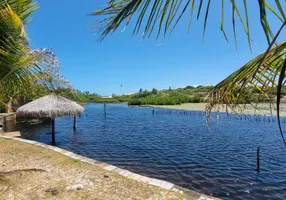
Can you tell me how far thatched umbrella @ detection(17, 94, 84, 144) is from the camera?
1066cm

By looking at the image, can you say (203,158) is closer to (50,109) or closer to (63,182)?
(63,182)

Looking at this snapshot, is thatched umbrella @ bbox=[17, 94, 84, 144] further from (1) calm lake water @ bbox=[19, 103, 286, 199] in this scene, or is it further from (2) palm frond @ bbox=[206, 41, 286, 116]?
(2) palm frond @ bbox=[206, 41, 286, 116]

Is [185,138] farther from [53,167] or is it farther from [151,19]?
[151,19]

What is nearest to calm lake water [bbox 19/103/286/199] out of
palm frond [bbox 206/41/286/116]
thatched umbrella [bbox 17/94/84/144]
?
thatched umbrella [bbox 17/94/84/144]

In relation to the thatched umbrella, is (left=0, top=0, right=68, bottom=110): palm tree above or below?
above

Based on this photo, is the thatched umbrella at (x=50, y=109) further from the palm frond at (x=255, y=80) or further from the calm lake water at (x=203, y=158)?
the palm frond at (x=255, y=80)

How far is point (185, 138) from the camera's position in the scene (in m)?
11.6

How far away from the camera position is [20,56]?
3064mm

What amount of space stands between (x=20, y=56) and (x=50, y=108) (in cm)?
832

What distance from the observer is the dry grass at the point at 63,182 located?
3430 mm

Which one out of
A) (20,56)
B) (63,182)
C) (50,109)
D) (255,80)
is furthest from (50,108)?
(255,80)

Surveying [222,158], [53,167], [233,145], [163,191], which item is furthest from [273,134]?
[53,167]

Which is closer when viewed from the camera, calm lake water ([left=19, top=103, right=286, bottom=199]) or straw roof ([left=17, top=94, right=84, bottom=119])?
calm lake water ([left=19, top=103, right=286, bottom=199])

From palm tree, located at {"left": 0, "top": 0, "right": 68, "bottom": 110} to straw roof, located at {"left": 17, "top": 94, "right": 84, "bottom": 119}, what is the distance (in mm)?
7651
